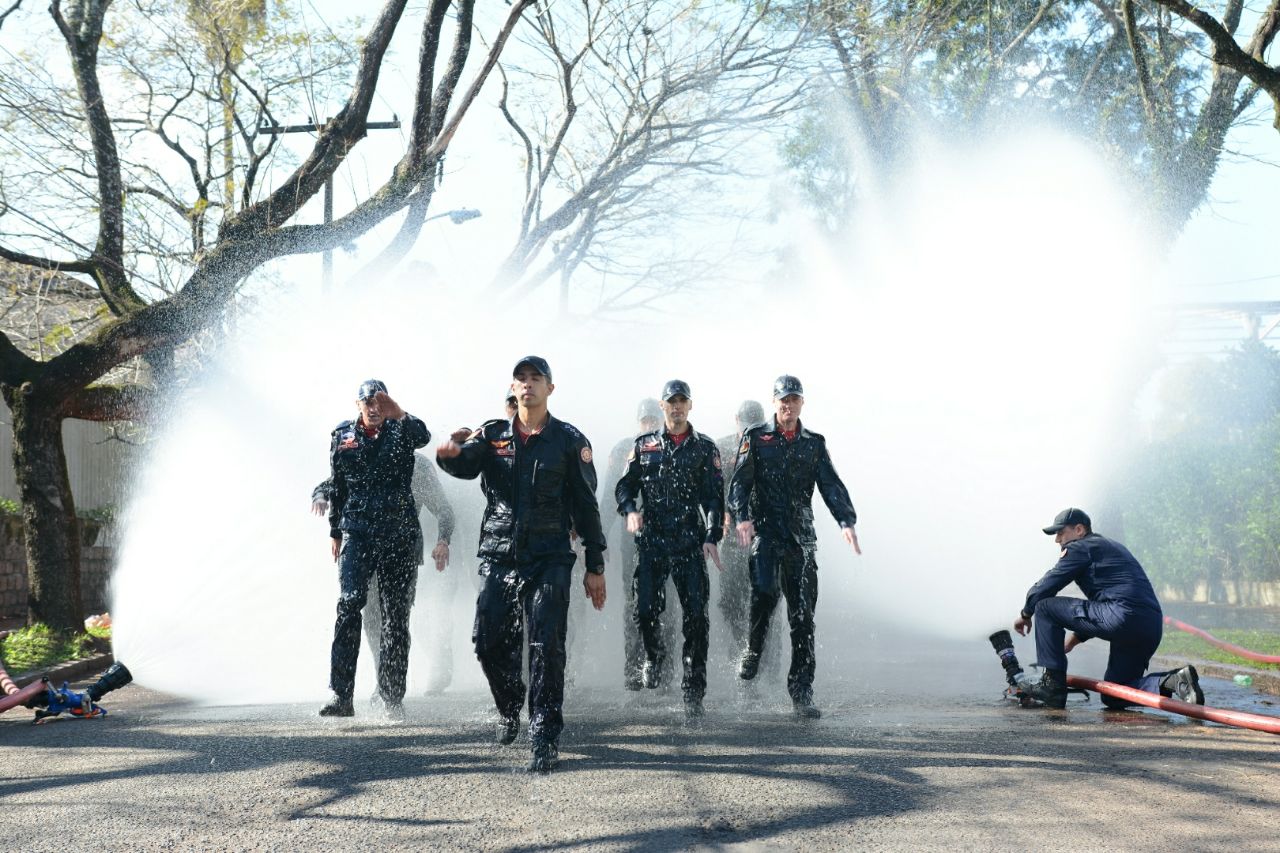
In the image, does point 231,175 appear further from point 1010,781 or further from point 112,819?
point 1010,781

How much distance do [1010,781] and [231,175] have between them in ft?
38.6

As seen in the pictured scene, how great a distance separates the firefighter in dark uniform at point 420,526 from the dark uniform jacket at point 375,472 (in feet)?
0.54

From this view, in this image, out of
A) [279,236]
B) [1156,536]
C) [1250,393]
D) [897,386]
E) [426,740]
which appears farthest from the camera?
[1250,393]

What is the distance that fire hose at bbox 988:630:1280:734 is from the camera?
18.9 ft

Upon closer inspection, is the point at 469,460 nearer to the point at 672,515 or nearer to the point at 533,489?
the point at 533,489

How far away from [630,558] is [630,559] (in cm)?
1

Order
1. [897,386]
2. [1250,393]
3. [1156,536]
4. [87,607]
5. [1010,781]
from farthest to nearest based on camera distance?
[1250,393] < [1156,536] < [897,386] < [87,607] < [1010,781]

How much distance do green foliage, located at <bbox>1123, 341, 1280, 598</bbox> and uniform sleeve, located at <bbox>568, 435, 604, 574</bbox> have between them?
42.0ft

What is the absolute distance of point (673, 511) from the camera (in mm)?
6898

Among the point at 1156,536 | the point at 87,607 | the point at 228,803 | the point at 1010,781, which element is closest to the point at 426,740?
the point at 228,803

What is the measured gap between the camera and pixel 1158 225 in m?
15.0

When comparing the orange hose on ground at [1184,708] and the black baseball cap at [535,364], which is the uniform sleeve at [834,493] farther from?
the black baseball cap at [535,364]

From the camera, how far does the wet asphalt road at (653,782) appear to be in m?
3.77

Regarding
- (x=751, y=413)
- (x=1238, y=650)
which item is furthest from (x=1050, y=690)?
(x=1238, y=650)
